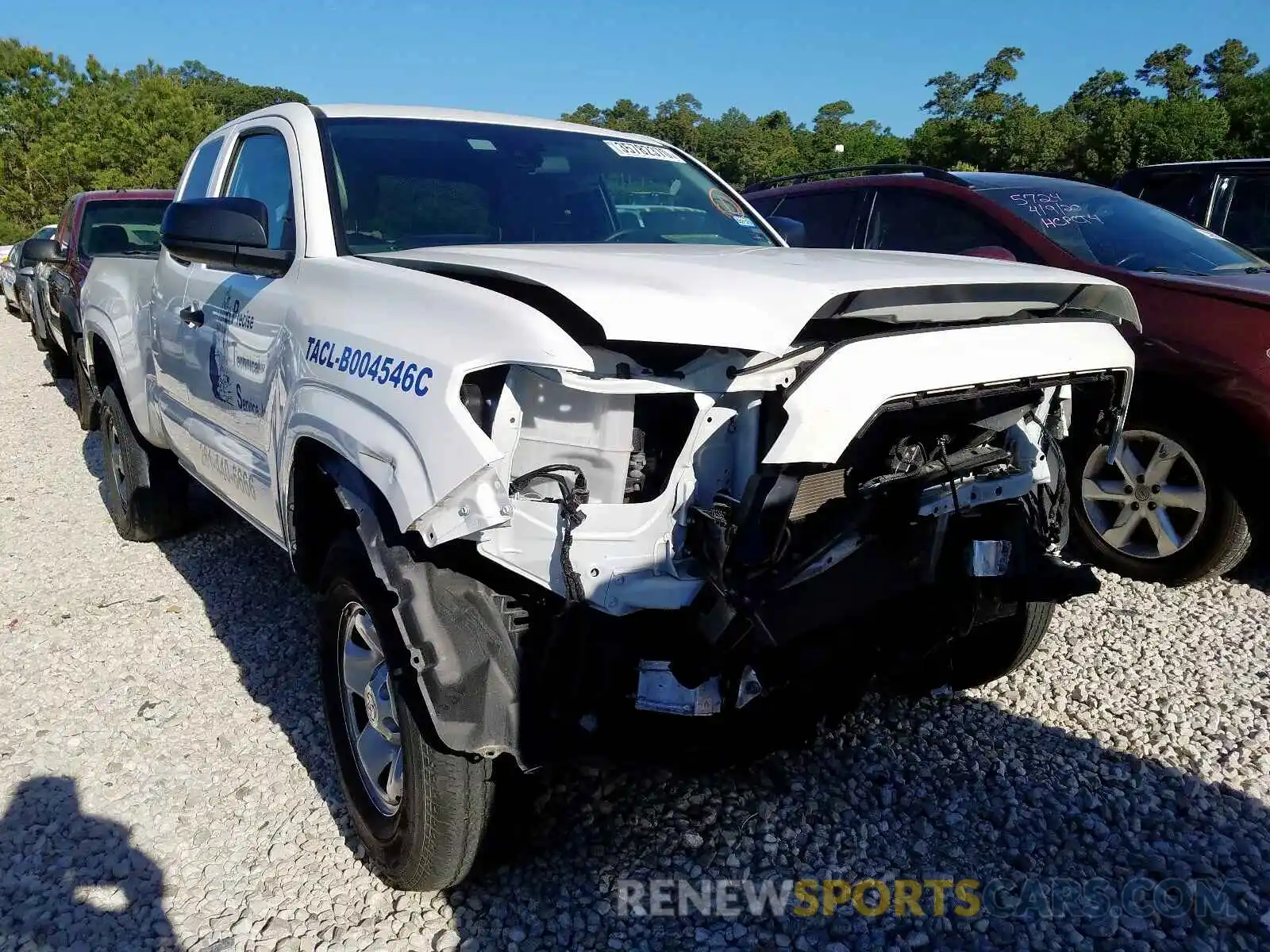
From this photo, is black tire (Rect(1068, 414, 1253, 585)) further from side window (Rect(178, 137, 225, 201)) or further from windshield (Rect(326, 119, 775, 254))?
side window (Rect(178, 137, 225, 201))

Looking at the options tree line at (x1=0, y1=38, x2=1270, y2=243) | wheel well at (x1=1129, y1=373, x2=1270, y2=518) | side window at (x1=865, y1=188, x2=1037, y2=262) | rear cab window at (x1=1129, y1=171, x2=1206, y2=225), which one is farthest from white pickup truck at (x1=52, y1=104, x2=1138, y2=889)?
tree line at (x1=0, y1=38, x2=1270, y2=243)

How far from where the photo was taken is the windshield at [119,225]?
8.33 m

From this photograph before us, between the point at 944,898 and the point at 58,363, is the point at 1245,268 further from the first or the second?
the point at 58,363

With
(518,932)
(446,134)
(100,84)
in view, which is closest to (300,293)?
(446,134)

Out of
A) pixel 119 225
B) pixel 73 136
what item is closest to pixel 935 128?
pixel 73 136

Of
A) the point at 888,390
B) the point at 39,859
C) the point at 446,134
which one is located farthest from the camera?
the point at 446,134

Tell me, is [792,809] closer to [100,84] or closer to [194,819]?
[194,819]

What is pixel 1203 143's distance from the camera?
28.8 meters

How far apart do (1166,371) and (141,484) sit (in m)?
4.93

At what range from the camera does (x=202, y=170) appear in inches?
170

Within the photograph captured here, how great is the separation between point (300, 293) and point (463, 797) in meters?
1.51

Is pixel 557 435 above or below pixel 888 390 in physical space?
below

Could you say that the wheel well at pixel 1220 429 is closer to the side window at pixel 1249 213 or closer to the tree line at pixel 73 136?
the side window at pixel 1249 213

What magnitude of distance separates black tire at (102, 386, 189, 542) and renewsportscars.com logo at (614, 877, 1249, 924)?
3.66m
